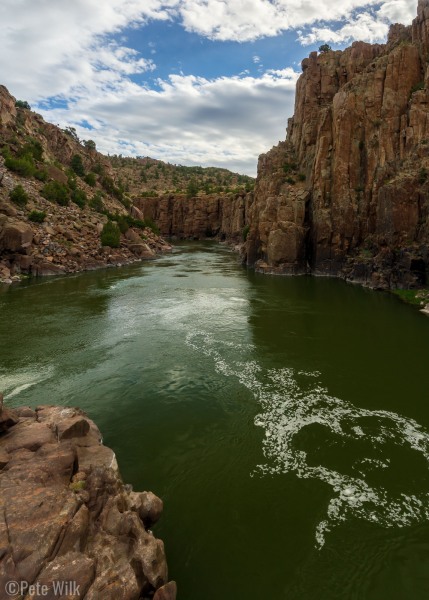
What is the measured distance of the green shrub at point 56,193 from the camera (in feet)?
176

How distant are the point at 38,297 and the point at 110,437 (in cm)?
2242

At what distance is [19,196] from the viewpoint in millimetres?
47312

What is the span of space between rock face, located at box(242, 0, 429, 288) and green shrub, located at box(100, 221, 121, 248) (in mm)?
19345

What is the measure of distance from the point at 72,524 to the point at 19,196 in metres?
50.1

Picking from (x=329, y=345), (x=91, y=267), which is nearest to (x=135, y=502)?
(x=329, y=345)

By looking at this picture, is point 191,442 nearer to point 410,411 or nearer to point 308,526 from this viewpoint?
point 308,526

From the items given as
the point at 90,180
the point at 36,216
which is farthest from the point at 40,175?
the point at 90,180

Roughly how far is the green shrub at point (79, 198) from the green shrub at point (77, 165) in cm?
1471

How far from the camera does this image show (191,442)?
10992mm

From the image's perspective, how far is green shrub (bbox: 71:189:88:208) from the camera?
195ft

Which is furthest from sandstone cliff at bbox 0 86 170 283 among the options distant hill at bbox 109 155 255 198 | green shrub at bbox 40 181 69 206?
distant hill at bbox 109 155 255 198

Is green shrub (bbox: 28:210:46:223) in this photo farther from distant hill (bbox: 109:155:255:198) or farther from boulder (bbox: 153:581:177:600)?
distant hill (bbox: 109:155:255:198)

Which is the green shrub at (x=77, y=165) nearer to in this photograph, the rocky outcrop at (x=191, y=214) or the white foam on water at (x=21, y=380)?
the rocky outcrop at (x=191, y=214)

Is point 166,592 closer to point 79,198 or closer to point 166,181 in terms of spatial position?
point 79,198
